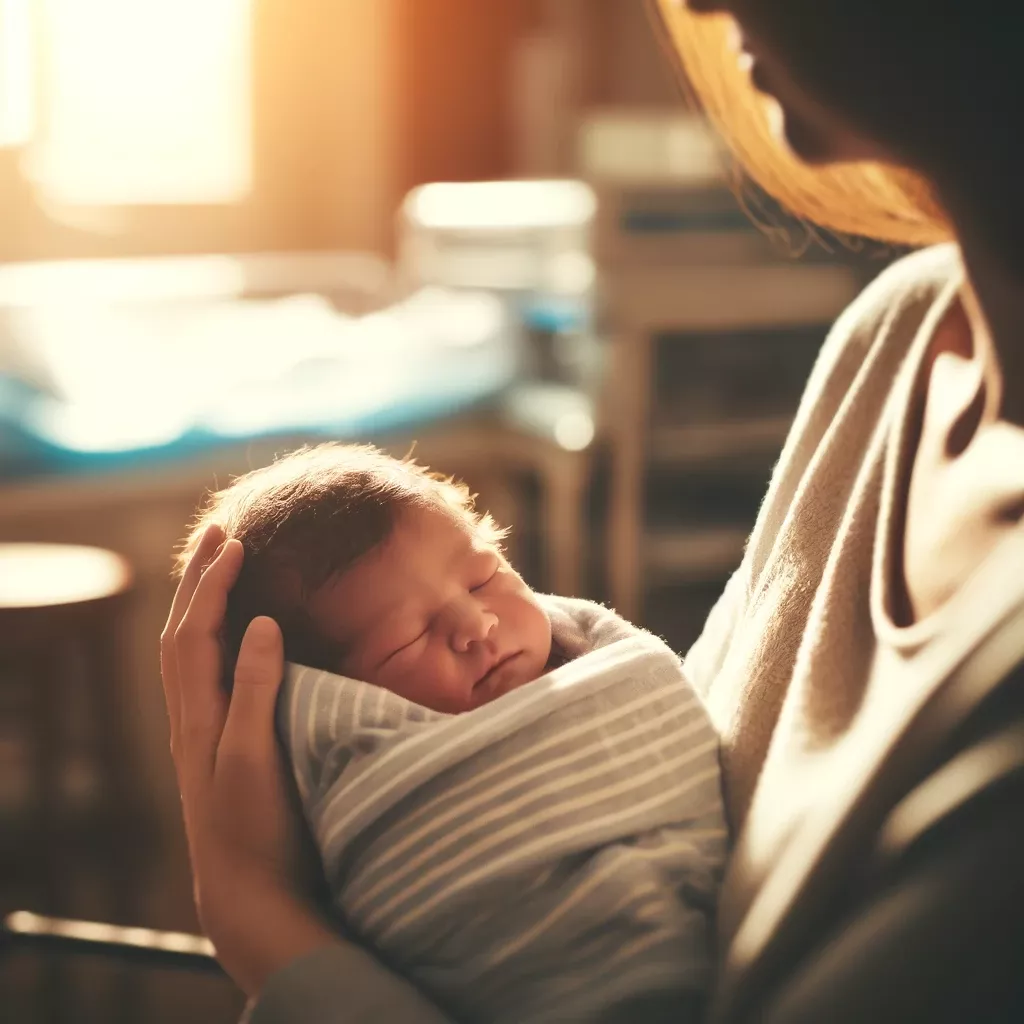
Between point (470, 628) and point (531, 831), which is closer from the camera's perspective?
point (531, 831)

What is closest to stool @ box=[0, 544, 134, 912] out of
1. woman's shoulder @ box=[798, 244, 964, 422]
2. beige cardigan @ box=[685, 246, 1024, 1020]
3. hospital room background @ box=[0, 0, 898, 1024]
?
hospital room background @ box=[0, 0, 898, 1024]

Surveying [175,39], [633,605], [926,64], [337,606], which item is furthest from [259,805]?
[175,39]

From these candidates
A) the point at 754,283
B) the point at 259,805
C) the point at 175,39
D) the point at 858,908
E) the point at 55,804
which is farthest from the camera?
the point at 175,39

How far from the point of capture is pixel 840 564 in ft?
2.30

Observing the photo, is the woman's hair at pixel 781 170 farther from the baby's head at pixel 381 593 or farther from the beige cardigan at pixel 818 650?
the baby's head at pixel 381 593

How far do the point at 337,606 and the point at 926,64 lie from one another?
42 cm

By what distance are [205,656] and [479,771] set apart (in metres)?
0.18

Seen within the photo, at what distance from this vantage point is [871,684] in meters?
0.64

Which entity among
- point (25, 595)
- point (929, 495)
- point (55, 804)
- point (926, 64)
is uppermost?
point (926, 64)

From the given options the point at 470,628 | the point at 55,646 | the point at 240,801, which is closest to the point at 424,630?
the point at 470,628

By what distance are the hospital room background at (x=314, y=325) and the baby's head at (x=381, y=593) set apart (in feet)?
2.81

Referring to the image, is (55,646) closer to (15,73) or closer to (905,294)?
(905,294)

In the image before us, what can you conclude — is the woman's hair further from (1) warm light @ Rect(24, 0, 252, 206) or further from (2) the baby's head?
(1) warm light @ Rect(24, 0, 252, 206)

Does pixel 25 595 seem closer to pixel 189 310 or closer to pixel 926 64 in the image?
pixel 189 310
